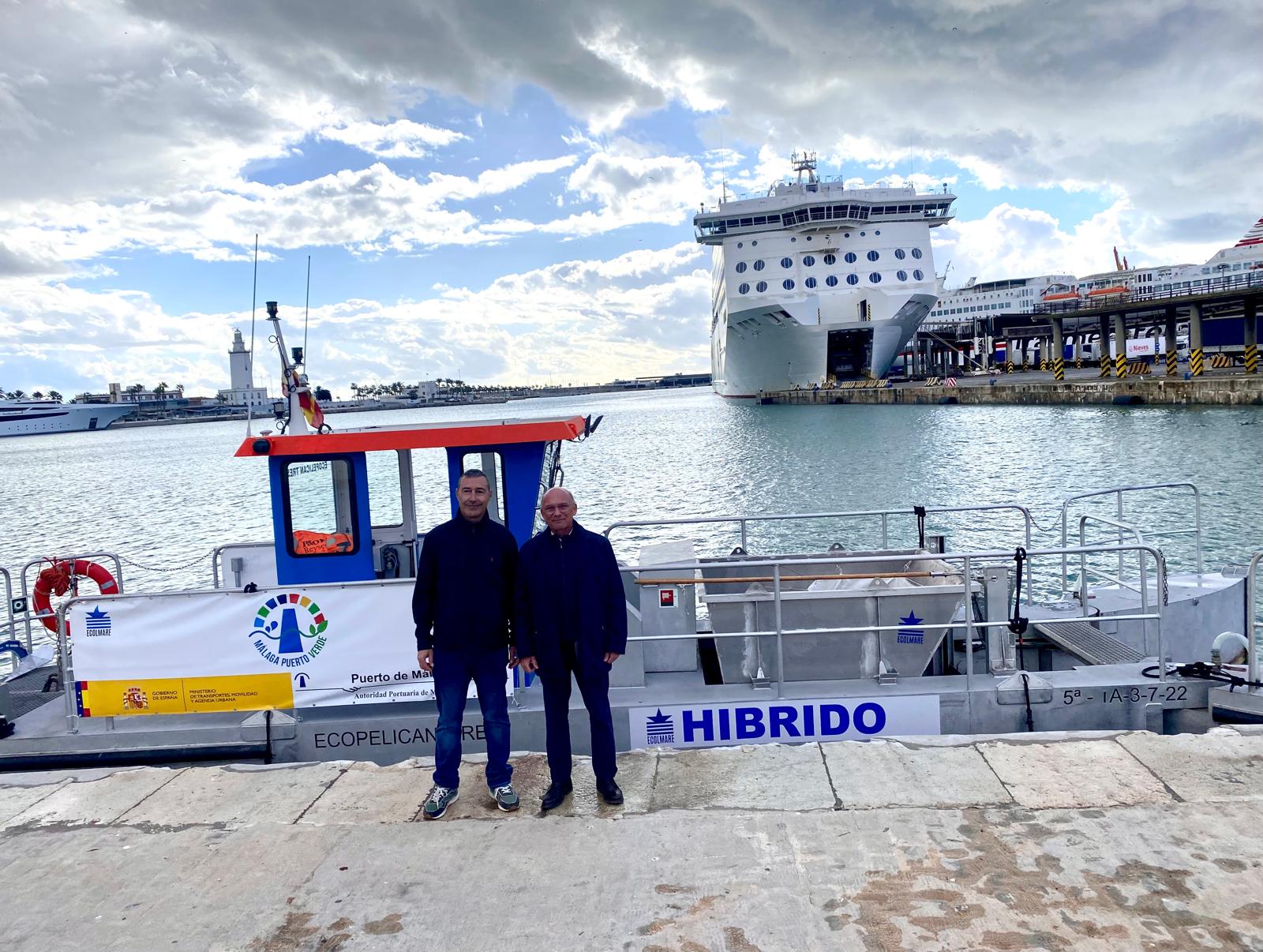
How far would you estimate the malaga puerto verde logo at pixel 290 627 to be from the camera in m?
6.39

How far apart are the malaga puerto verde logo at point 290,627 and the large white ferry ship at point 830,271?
6670 centimetres

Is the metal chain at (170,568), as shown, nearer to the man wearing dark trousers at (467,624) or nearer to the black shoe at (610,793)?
the man wearing dark trousers at (467,624)

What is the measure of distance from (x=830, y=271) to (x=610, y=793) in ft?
240

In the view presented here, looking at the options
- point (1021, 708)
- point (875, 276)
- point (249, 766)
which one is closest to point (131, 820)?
point (249, 766)

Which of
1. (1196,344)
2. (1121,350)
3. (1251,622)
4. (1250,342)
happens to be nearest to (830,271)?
(1121,350)

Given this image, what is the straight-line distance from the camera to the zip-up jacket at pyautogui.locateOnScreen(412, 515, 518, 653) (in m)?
4.58

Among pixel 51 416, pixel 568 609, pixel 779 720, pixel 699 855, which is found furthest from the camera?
pixel 51 416

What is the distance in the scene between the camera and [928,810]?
4.43 m

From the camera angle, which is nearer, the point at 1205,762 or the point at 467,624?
the point at 467,624

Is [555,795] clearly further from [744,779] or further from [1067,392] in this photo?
[1067,392]

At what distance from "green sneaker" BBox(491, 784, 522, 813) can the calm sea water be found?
111 inches

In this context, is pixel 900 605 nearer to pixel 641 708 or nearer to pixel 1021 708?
pixel 1021 708

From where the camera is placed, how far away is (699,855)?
414cm

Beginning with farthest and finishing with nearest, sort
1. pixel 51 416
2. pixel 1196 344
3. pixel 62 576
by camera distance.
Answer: pixel 51 416 < pixel 1196 344 < pixel 62 576
